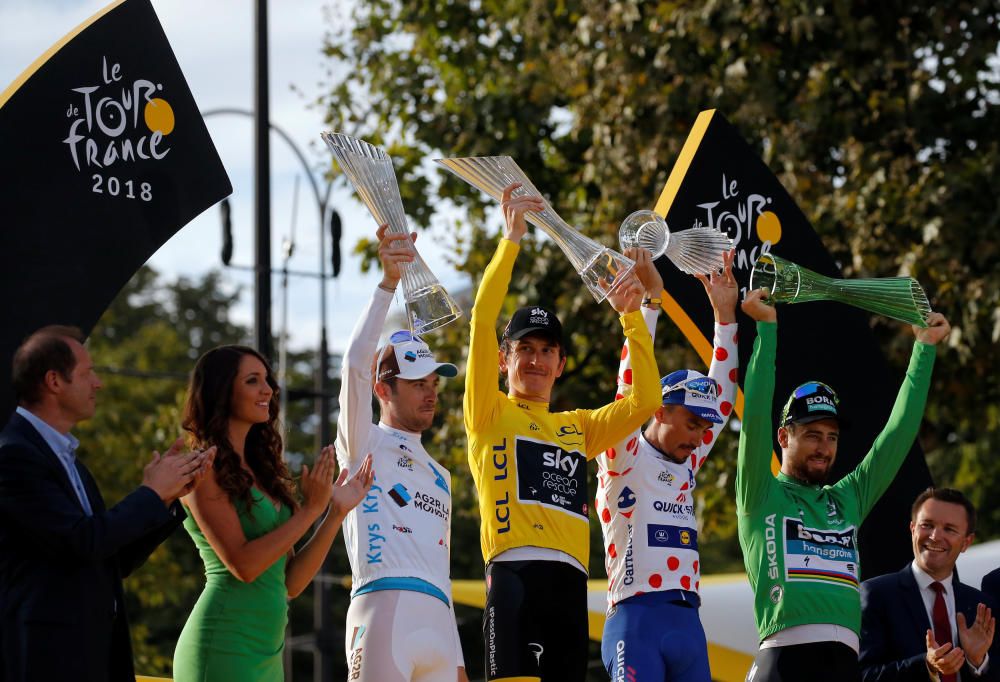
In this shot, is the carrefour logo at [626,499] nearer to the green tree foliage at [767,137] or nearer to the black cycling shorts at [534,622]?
the black cycling shorts at [534,622]

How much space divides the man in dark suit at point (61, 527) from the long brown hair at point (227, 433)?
1.41 ft

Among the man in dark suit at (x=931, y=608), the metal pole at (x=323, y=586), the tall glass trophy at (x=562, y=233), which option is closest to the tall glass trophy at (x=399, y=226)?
the tall glass trophy at (x=562, y=233)


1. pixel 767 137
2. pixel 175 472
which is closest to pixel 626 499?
pixel 175 472

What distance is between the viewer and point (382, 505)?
5.25m

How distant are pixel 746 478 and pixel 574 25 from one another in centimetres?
832

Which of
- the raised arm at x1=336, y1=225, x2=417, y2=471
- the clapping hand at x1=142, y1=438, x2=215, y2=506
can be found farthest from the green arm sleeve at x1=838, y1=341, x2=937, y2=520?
Answer: the clapping hand at x1=142, y1=438, x2=215, y2=506

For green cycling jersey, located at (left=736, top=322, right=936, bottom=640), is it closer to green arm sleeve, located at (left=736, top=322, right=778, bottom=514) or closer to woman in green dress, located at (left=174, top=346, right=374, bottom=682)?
green arm sleeve, located at (left=736, top=322, right=778, bottom=514)

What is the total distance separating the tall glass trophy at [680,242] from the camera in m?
6.26

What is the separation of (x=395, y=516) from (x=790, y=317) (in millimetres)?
2748

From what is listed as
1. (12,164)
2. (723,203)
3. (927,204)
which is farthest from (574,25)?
(12,164)

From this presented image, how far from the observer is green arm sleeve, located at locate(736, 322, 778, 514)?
574cm

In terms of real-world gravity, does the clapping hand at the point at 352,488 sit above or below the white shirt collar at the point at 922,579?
above

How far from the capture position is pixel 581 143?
13.6m

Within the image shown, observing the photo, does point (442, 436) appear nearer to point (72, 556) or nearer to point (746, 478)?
point (746, 478)
